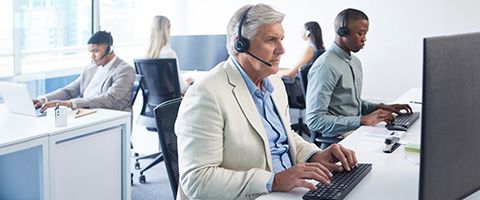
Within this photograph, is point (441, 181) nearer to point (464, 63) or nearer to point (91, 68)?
point (464, 63)

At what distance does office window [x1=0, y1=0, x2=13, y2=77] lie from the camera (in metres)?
4.02

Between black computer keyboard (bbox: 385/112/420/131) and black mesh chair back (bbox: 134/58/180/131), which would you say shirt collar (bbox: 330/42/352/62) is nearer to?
black computer keyboard (bbox: 385/112/420/131)

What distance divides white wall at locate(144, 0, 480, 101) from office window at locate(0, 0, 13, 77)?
7.09ft

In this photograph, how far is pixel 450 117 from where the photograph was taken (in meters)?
1.03

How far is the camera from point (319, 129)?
2754 mm

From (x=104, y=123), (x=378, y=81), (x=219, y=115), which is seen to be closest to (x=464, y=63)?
(x=219, y=115)

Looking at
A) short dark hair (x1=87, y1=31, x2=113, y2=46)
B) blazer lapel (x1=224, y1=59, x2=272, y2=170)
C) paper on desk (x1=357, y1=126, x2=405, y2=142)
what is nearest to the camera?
blazer lapel (x1=224, y1=59, x2=272, y2=170)

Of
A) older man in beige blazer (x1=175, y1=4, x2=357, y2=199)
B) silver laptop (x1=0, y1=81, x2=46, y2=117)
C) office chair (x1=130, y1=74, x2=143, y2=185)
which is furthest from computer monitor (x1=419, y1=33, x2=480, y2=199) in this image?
office chair (x1=130, y1=74, x2=143, y2=185)

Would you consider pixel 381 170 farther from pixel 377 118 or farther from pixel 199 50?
pixel 199 50

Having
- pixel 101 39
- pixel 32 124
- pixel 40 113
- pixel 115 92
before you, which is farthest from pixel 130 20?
pixel 32 124

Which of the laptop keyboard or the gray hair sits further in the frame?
the laptop keyboard

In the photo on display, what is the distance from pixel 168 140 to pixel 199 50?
3381 millimetres

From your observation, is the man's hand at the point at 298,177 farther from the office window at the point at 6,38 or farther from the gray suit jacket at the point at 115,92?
the office window at the point at 6,38

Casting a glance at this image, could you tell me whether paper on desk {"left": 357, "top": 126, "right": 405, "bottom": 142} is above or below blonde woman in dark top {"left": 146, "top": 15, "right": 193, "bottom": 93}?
below
